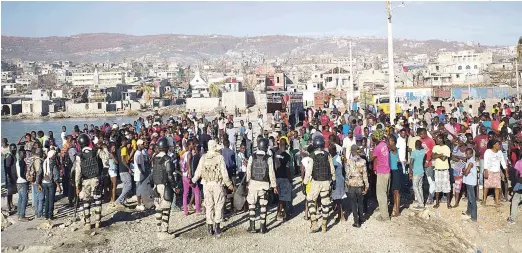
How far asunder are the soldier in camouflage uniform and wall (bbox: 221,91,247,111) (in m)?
58.3

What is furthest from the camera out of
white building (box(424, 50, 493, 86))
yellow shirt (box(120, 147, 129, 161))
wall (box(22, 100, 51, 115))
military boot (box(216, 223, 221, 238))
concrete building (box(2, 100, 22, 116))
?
concrete building (box(2, 100, 22, 116))

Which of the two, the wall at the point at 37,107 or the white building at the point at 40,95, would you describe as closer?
the wall at the point at 37,107

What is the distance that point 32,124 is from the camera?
78.8 meters

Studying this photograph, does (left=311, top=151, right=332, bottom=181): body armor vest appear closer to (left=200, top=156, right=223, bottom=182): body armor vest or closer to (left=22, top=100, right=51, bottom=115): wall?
(left=200, top=156, right=223, bottom=182): body armor vest

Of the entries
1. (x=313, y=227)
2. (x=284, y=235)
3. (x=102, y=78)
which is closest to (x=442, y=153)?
(x=313, y=227)

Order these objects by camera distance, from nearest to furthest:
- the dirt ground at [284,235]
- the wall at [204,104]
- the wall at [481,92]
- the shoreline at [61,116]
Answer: the dirt ground at [284,235] < the wall at [481,92] < the wall at [204,104] < the shoreline at [61,116]

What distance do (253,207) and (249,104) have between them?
60478 millimetres

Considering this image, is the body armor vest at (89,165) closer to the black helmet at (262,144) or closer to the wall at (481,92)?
the black helmet at (262,144)

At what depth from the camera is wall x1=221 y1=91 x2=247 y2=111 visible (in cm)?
6750

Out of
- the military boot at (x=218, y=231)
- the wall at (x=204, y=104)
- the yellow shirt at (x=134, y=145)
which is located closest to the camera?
the military boot at (x=218, y=231)

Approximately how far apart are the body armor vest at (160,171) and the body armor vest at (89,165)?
3.97 feet

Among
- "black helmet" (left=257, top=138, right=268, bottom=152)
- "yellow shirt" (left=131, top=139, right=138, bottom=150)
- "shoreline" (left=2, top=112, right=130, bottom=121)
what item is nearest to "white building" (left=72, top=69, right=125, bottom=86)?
"shoreline" (left=2, top=112, right=130, bottom=121)

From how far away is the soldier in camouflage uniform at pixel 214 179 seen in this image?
820 centimetres

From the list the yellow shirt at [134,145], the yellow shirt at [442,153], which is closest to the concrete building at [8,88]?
the yellow shirt at [134,145]
